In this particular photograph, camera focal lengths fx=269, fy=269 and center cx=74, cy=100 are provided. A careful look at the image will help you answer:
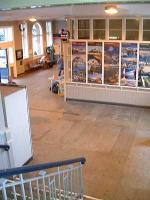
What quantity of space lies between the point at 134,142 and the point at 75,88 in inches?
162

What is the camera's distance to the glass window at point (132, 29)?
360 inches

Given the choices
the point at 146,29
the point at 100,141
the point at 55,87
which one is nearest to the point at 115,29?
the point at 146,29

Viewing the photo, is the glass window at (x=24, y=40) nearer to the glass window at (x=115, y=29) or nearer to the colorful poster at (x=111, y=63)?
the colorful poster at (x=111, y=63)

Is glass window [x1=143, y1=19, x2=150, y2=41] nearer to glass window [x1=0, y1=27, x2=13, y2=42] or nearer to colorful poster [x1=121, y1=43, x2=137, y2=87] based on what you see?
colorful poster [x1=121, y1=43, x2=137, y2=87]

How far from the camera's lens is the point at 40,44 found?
1895cm

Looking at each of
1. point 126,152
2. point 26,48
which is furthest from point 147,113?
point 26,48

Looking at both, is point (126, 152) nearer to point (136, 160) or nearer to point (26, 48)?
point (136, 160)

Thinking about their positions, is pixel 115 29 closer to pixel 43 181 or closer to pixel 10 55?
pixel 43 181

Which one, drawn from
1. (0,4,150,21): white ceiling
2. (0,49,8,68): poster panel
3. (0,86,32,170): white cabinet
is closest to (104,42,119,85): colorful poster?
(0,4,150,21): white ceiling

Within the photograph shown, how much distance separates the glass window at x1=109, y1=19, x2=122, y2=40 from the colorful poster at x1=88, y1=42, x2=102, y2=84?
539mm

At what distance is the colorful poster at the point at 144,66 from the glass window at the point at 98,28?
1.47 m

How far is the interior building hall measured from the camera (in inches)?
196

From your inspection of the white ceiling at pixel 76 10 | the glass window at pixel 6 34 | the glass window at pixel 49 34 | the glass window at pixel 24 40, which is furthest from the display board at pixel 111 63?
the glass window at pixel 49 34

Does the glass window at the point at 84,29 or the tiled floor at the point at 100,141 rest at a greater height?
the glass window at the point at 84,29
